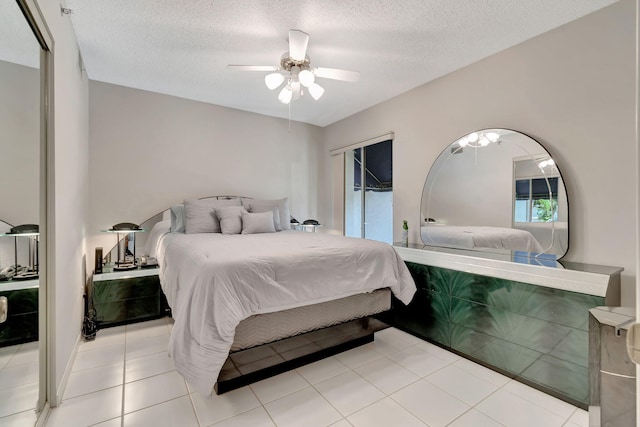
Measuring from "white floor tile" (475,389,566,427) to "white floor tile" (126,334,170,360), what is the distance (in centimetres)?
250

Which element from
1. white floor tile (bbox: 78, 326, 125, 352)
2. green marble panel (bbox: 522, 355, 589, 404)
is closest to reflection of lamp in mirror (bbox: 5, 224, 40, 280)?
white floor tile (bbox: 78, 326, 125, 352)

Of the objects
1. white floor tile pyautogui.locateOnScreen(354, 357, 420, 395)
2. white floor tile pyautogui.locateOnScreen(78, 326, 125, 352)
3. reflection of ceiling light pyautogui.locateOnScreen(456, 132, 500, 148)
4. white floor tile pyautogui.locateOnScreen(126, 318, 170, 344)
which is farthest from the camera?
white floor tile pyautogui.locateOnScreen(126, 318, 170, 344)

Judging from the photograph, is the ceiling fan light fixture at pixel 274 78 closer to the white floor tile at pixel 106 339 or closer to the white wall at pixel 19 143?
the white wall at pixel 19 143

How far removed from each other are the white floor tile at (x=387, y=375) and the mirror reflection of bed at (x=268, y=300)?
284mm

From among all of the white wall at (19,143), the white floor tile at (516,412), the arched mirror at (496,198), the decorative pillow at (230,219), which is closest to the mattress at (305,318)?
the white floor tile at (516,412)

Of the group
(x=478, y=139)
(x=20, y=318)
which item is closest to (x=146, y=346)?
(x=20, y=318)

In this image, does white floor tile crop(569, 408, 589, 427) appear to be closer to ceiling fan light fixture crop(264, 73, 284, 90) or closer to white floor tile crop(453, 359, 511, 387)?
white floor tile crop(453, 359, 511, 387)

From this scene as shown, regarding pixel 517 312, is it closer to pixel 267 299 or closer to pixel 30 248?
pixel 267 299

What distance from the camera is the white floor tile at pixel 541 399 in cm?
177

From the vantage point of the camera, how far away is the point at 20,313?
1.41 meters

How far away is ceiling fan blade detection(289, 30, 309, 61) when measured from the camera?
215 centimetres

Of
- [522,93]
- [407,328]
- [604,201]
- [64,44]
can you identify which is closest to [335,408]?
[407,328]

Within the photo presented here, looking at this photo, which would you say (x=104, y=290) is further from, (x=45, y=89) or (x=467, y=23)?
(x=467, y=23)

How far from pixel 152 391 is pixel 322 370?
1.17 meters
